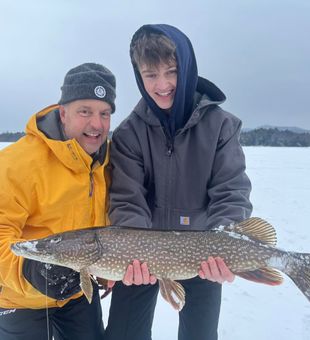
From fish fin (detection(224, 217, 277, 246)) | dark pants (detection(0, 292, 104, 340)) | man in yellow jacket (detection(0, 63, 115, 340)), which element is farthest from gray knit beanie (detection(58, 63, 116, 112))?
dark pants (detection(0, 292, 104, 340))

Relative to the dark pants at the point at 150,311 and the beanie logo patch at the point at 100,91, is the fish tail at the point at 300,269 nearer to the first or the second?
the dark pants at the point at 150,311

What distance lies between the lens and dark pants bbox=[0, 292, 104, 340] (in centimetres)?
275

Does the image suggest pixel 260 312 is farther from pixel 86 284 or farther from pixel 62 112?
pixel 62 112

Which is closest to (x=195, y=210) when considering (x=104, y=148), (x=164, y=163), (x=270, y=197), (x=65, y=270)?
(x=164, y=163)

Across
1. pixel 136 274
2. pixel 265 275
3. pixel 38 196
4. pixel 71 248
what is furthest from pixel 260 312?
pixel 38 196

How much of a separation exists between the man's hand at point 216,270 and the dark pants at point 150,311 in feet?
0.90

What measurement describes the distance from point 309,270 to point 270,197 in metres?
7.91

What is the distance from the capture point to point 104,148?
300 centimetres

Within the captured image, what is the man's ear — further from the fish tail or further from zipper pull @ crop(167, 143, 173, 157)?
the fish tail

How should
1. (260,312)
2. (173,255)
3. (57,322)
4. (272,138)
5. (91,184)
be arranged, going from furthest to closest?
(272,138), (260,312), (57,322), (91,184), (173,255)

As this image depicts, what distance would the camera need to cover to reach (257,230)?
9.14ft

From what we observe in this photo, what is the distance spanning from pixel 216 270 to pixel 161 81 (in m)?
1.41

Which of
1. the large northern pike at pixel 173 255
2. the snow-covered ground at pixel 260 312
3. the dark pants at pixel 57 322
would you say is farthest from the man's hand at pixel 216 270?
the snow-covered ground at pixel 260 312

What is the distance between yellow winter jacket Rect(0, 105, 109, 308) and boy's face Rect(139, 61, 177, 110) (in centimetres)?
68
